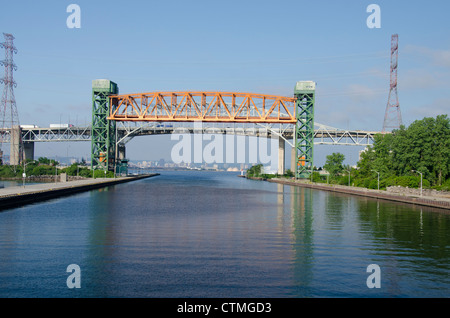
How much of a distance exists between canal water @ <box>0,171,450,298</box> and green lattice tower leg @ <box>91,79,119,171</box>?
7309cm

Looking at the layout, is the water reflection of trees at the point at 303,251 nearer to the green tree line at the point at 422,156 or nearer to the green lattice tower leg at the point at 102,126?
the green tree line at the point at 422,156

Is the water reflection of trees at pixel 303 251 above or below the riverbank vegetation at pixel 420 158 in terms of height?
below

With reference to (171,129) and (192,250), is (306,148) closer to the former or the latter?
(171,129)

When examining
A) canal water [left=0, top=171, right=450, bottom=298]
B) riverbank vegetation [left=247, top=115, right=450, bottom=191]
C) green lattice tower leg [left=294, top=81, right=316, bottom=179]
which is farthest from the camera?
green lattice tower leg [left=294, top=81, right=316, bottom=179]

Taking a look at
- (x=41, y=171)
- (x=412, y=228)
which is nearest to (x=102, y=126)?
(x=41, y=171)

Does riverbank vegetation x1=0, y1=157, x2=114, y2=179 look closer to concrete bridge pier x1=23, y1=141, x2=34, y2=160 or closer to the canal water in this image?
concrete bridge pier x1=23, y1=141, x2=34, y2=160

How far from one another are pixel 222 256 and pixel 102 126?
313ft

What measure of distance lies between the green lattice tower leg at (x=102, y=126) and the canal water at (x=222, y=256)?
73.1m

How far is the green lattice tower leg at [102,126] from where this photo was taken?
110875mm

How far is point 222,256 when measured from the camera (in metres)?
23.2

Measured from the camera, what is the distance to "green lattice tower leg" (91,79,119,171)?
364ft

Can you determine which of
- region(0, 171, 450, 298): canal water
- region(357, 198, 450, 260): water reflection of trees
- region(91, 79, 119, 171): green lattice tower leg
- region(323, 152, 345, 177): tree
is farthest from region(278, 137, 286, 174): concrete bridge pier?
region(0, 171, 450, 298): canal water

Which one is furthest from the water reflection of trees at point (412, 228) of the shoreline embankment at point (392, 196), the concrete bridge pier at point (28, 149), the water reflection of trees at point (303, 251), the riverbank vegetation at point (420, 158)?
the concrete bridge pier at point (28, 149)
